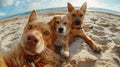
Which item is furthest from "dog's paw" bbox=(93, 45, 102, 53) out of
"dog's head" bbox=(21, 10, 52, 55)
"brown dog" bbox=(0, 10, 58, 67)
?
"dog's head" bbox=(21, 10, 52, 55)

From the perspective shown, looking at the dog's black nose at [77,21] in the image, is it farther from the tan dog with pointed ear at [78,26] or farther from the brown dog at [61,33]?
the brown dog at [61,33]

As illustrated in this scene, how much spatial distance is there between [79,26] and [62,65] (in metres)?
1.16

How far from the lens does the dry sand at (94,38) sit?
4.42 metres

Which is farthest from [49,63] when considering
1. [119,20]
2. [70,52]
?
[119,20]

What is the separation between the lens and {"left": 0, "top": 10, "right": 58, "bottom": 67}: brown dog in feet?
10.7

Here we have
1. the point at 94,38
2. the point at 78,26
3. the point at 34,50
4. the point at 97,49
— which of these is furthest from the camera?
the point at 94,38

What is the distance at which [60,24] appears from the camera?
13.9ft

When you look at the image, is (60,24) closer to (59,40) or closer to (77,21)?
(59,40)

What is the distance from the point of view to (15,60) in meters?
3.33

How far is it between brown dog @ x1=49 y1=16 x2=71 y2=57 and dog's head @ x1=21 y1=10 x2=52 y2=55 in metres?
0.27

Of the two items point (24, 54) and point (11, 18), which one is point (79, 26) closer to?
point (24, 54)

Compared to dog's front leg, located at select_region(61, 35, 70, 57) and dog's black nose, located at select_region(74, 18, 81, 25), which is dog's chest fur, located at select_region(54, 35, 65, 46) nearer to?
dog's front leg, located at select_region(61, 35, 70, 57)

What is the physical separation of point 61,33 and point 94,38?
1.41 metres

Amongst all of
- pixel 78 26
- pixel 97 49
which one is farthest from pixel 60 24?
pixel 97 49
